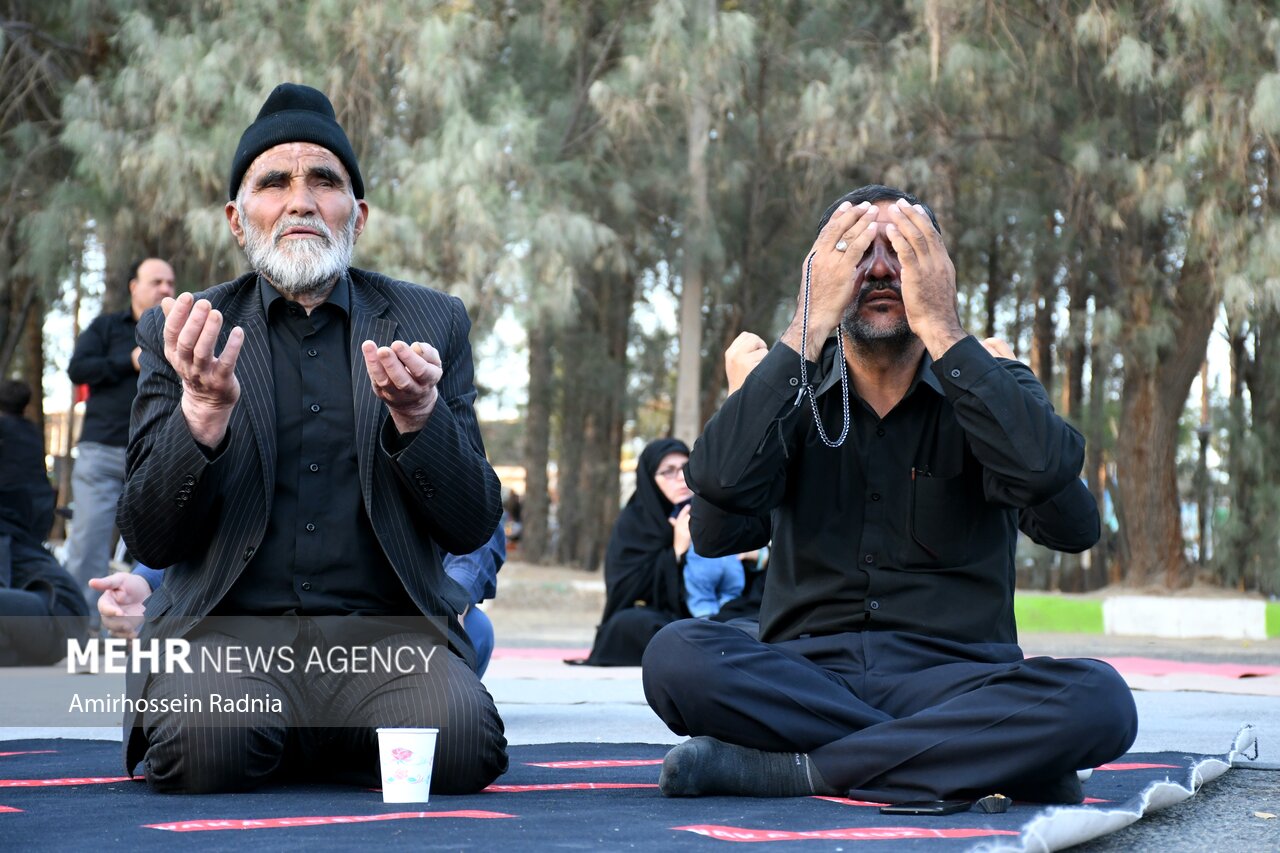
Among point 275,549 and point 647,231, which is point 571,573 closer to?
point 647,231

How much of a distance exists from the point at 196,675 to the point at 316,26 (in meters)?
10.3

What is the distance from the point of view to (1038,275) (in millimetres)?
17062

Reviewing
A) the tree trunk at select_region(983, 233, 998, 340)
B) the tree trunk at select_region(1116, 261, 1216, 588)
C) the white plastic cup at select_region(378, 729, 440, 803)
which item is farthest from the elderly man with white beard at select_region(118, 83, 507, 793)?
the tree trunk at select_region(983, 233, 998, 340)

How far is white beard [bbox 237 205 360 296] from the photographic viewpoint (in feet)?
11.9

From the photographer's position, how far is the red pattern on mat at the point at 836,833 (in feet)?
8.73

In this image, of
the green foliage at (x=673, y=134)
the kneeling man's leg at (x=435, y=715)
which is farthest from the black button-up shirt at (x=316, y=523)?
the green foliage at (x=673, y=134)

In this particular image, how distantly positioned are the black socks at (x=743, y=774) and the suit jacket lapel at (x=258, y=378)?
1.06 m

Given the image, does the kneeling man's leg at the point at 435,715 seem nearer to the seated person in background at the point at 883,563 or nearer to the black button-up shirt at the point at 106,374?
the seated person in background at the point at 883,563

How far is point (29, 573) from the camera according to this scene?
773cm

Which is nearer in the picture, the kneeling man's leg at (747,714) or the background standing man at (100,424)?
the kneeling man's leg at (747,714)

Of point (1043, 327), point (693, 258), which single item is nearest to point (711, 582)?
point (693, 258)

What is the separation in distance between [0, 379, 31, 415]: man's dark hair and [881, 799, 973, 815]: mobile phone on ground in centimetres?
667

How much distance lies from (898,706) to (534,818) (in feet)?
2.80

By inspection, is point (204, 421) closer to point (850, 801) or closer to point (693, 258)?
point (850, 801)
